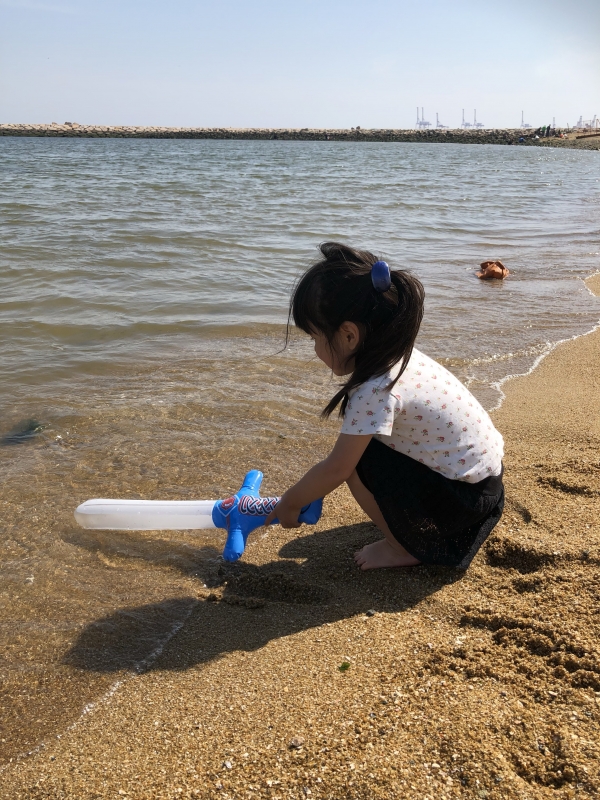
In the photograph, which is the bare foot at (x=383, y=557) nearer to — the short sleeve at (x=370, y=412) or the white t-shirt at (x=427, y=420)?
the white t-shirt at (x=427, y=420)

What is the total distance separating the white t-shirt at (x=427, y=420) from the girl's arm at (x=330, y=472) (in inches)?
1.5

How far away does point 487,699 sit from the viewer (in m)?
1.48

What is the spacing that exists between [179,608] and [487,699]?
41.4 inches

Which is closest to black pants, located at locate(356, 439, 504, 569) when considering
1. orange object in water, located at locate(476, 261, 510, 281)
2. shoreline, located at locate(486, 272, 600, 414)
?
shoreline, located at locate(486, 272, 600, 414)

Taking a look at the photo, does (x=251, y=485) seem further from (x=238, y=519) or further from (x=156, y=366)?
(x=156, y=366)

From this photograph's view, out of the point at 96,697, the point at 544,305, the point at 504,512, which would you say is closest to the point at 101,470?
the point at 96,697

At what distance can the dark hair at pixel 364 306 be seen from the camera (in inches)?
72.4

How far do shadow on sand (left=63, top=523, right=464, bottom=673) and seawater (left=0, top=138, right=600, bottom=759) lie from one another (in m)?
0.02

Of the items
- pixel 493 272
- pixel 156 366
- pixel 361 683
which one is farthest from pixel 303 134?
pixel 361 683

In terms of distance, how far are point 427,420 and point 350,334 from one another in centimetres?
34

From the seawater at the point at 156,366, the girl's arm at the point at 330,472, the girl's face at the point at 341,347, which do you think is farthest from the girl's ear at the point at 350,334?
the seawater at the point at 156,366

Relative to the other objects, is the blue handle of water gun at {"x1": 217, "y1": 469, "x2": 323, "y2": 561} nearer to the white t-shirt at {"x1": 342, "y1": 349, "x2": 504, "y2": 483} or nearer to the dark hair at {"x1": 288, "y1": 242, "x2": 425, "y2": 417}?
the white t-shirt at {"x1": 342, "y1": 349, "x2": 504, "y2": 483}

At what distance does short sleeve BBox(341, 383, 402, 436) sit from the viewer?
6.10ft

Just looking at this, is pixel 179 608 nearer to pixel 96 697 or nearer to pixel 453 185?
pixel 96 697
